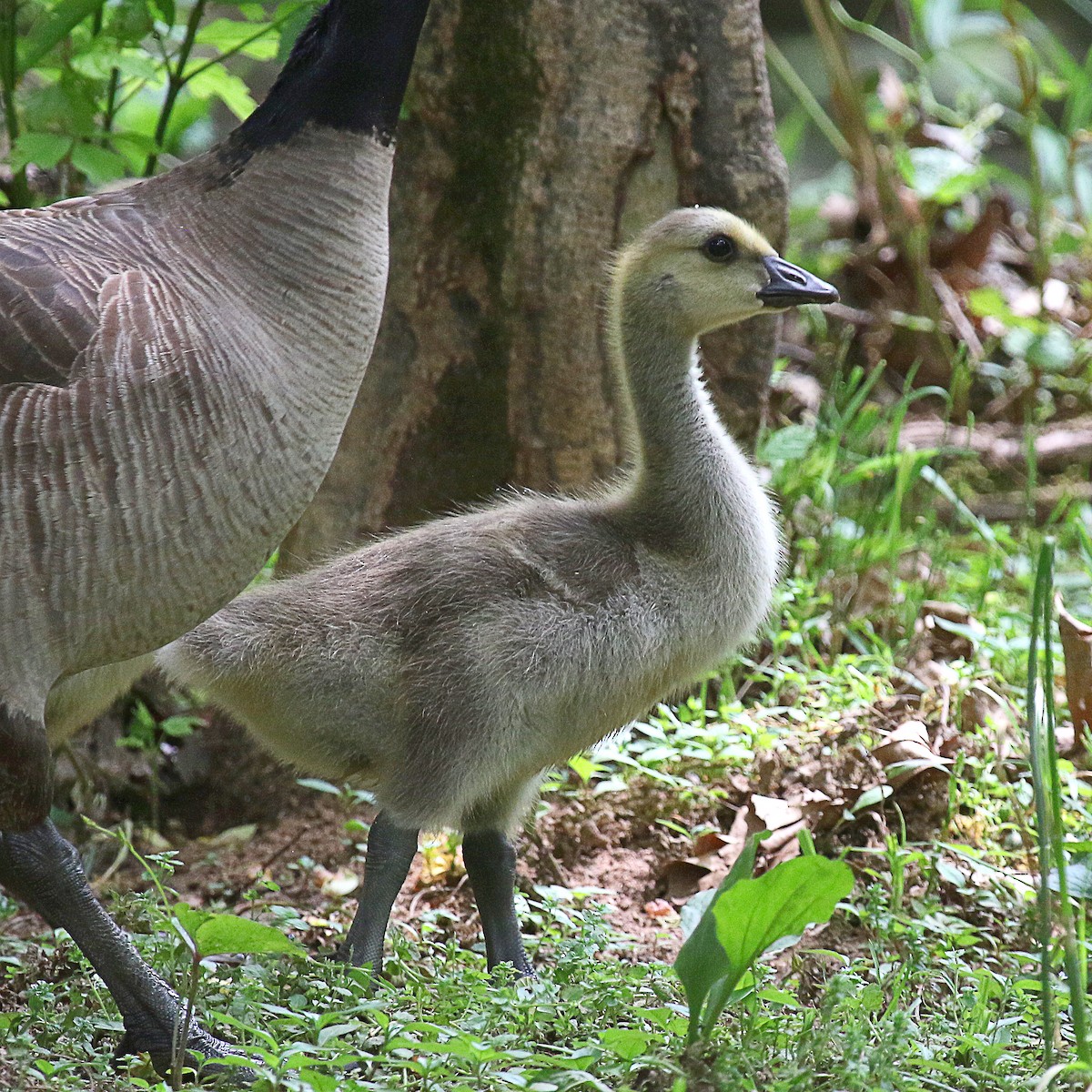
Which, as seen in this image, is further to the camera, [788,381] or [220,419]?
[788,381]

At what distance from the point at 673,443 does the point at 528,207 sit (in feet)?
4.06

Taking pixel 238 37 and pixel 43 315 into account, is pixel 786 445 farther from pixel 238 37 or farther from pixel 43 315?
pixel 43 315

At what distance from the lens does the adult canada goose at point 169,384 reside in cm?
272

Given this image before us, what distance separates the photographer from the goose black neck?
3193mm

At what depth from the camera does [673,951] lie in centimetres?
376

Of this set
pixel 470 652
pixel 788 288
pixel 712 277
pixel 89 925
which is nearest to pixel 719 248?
pixel 712 277

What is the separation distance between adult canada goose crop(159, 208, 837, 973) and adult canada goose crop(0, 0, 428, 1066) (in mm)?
437

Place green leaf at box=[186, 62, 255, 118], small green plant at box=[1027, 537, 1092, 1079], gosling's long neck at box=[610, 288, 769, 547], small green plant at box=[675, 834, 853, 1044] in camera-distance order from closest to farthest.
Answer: small green plant at box=[1027, 537, 1092, 1079] → small green plant at box=[675, 834, 853, 1044] → gosling's long neck at box=[610, 288, 769, 547] → green leaf at box=[186, 62, 255, 118]

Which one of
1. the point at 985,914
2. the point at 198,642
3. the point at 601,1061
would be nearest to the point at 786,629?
the point at 985,914

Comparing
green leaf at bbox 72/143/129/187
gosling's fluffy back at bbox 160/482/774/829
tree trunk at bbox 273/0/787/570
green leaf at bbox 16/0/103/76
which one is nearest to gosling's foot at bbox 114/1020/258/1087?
gosling's fluffy back at bbox 160/482/774/829

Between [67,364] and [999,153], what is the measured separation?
10.5 m

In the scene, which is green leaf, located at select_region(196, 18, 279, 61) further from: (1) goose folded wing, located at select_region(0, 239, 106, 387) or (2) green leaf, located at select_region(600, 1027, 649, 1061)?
(2) green leaf, located at select_region(600, 1027, 649, 1061)

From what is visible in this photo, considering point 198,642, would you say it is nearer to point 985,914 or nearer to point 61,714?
point 61,714

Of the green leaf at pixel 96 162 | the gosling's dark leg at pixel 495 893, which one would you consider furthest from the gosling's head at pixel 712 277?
the green leaf at pixel 96 162
